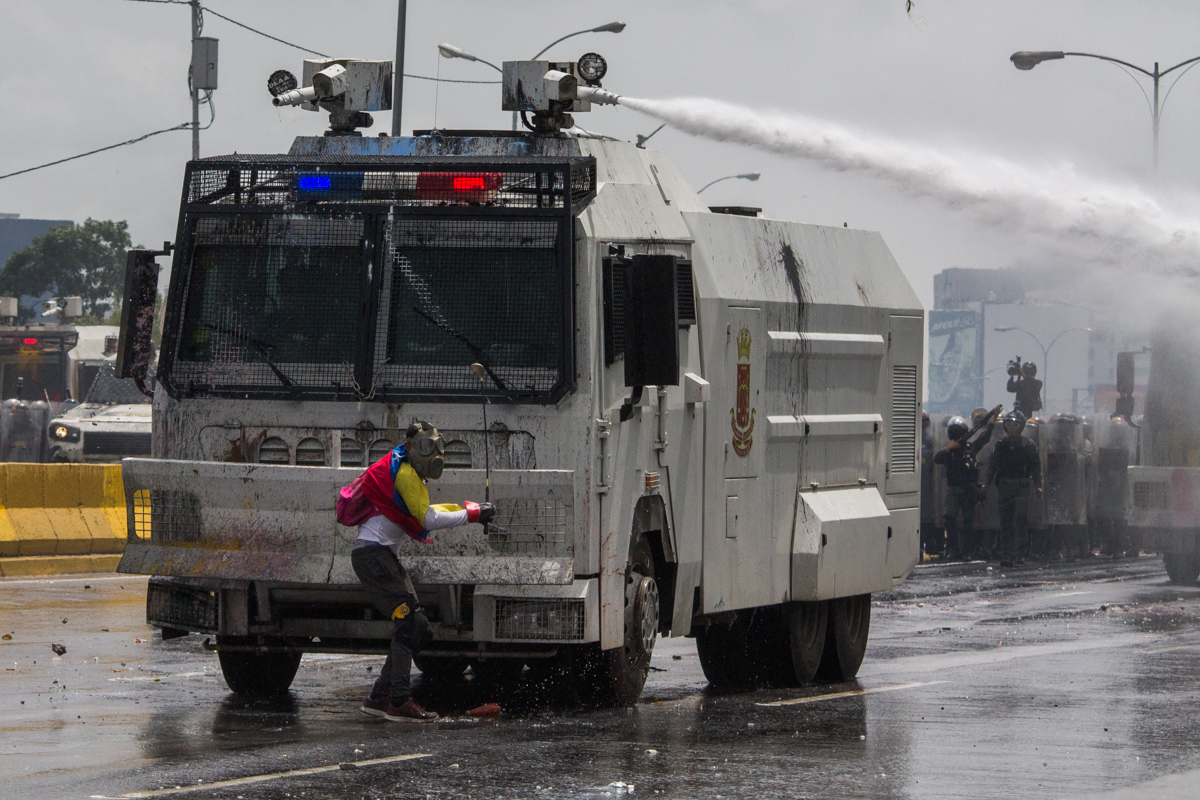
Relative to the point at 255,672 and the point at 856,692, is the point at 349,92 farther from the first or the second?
the point at 856,692

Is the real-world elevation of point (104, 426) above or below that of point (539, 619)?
above

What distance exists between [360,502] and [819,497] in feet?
12.0

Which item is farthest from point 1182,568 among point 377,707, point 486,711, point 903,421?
point 377,707

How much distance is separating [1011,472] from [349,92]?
14.3 m

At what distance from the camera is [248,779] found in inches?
315

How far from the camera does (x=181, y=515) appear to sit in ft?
33.6

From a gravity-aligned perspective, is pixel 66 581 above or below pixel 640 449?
below

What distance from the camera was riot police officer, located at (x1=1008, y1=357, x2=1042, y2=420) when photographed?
27.5 metres

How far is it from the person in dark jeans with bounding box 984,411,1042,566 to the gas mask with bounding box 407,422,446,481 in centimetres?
1528

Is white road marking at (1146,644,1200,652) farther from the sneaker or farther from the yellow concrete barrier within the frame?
the yellow concrete barrier

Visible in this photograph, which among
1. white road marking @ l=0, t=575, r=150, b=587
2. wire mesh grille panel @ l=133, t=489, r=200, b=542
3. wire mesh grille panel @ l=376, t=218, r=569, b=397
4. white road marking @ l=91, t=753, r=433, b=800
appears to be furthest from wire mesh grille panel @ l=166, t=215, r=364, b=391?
white road marking @ l=0, t=575, r=150, b=587

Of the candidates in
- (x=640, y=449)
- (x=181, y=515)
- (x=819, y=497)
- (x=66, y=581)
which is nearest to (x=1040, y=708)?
(x=819, y=497)

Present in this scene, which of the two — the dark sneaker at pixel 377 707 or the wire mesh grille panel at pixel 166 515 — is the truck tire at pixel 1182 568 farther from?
the wire mesh grille panel at pixel 166 515

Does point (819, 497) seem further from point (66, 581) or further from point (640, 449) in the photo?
point (66, 581)
